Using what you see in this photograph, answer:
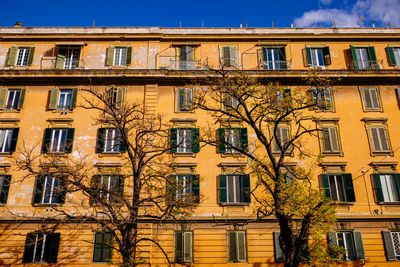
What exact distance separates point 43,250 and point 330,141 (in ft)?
54.1

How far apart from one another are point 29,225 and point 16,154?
4.11m

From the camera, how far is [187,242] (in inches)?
718

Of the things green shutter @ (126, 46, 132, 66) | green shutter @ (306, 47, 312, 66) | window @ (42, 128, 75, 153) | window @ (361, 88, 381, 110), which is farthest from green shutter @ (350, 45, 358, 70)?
window @ (42, 128, 75, 153)

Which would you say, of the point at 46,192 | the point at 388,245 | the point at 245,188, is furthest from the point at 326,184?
the point at 46,192

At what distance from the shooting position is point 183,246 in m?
18.1

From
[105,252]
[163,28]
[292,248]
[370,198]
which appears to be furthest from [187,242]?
[163,28]

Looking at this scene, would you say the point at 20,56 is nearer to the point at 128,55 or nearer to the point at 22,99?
the point at 22,99

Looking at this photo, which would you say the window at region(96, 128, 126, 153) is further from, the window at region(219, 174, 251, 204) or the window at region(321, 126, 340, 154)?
Result: the window at region(321, 126, 340, 154)

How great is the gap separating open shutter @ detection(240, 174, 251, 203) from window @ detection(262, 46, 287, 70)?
23.9 feet

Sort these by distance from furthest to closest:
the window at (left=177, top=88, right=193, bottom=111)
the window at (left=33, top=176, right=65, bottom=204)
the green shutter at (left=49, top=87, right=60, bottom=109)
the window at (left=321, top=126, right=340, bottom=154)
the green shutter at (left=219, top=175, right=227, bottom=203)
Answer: the window at (left=177, top=88, right=193, bottom=111) → the green shutter at (left=49, top=87, right=60, bottom=109) → the window at (left=321, top=126, right=340, bottom=154) → the green shutter at (left=219, top=175, right=227, bottom=203) → the window at (left=33, top=176, right=65, bottom=204)

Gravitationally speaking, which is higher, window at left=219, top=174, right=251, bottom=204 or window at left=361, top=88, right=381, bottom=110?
window at left=361, top=88, right=381, bottom=110

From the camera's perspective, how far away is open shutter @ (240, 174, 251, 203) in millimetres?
19141

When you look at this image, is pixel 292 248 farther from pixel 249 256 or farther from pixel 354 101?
pixel 354 101

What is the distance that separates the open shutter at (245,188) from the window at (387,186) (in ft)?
22.5
